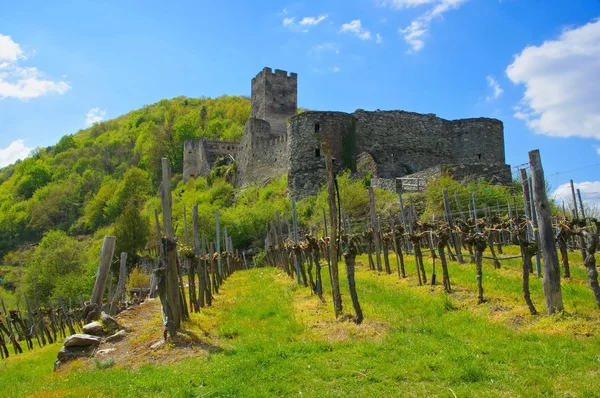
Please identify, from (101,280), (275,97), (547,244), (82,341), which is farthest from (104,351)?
(275,97)

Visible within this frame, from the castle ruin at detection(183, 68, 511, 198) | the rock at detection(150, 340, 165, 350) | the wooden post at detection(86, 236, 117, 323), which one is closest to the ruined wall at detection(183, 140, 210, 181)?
the castle ruin at detection(183, 68, 511, 198)

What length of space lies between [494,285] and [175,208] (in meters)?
34.9

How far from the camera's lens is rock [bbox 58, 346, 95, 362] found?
32.0ft

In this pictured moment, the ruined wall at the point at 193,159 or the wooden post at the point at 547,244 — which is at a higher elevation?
the ruined wall at the point at 193,159

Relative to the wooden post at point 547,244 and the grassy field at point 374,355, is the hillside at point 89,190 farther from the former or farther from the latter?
the wooden post at point 547,244

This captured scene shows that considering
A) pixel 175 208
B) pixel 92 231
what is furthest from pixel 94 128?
pixel 175 208

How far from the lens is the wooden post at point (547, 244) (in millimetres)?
8688

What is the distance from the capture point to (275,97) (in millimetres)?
53656

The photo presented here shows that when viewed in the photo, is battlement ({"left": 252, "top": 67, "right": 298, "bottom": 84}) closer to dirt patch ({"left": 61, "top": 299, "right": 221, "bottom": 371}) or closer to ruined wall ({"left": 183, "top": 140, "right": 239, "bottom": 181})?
ruined wall ({"left": 183, "top": 140, "right": 239, "bottom": 181})

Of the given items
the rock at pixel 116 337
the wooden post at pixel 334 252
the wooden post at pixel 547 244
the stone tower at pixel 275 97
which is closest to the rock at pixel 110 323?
the rock at pixel 116 337

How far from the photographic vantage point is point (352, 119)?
36094mm

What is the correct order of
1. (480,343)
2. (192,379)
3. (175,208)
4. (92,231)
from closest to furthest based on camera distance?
(192,379)
(480,343)
(175,208)
(92,231)

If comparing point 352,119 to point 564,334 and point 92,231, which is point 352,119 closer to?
point 564,334

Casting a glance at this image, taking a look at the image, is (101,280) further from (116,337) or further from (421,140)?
(421,140)
